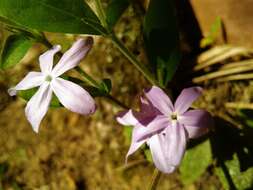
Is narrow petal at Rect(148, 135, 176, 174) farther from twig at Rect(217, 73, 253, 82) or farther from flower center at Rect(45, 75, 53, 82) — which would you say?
twig at Rect(217, 73, 253, 82)

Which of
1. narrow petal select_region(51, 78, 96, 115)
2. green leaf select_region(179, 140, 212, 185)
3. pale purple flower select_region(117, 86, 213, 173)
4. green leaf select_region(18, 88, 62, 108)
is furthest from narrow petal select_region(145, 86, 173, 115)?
green leaf select_region(179, 140, 212, 185)

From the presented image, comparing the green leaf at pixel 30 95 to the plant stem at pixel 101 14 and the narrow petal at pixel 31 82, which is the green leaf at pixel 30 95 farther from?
the plant stem at pixel 101 14

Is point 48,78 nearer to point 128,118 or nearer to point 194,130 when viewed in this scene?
point 128,118

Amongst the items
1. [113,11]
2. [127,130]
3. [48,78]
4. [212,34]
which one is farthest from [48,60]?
[212,34]

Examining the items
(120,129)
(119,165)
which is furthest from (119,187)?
(120,129)

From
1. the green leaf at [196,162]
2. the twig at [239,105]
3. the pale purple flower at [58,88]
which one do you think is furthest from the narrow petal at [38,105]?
the twig at [239,105]

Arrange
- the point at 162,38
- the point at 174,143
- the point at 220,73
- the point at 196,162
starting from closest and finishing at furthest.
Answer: the point at 174,143 → the point at 162,38 → the point at 196,162 → the point at 220,73

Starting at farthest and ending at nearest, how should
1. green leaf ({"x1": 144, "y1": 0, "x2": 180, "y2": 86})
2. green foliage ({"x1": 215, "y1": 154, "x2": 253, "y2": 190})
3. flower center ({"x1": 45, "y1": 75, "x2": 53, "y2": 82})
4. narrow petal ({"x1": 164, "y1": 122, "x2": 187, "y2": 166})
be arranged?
1. green foliage ({"x1": 215, "y1": 154, "x2": 253, "y2": 190})
2. green leaf ({"x1": 144, "y1": 0, "x2": 180, "y2": 86})
3. flower center ({"x1": 45, "y1": 75, "x2": 53, "y2": 82})
4. narrow petal ({"x1": 164, "y1": 122, "x2": 187, "y2": 166})
